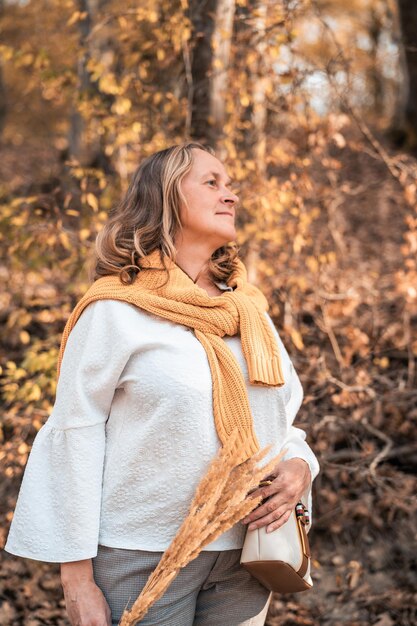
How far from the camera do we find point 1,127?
14992 mm

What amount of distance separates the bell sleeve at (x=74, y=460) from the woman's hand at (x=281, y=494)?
0.47 metres

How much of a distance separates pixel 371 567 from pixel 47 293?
10.9 ft

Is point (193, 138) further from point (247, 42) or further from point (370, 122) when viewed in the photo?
point (370, 122)

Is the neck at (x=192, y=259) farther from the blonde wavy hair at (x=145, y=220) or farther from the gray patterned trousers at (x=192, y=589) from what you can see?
the gray patterned trousers at (x=192, y=589)

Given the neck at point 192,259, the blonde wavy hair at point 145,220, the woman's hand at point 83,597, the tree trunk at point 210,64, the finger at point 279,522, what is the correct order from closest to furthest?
the woman's hand at point 83,597 < the finger at point 279,522 < the blonde wavy hair at point 145,220 < the neck at point 192,259 < the tree trunk at point 210,64

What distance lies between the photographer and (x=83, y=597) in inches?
75.4

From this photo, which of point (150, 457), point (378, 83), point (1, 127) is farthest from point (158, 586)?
point (378, 83)

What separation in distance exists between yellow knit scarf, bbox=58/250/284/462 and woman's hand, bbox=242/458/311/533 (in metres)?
0.13

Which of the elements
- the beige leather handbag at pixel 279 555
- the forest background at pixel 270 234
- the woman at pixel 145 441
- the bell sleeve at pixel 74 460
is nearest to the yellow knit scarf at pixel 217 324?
the woman at pixel 145 441

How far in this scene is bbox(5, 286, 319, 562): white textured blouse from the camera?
76.9 inches

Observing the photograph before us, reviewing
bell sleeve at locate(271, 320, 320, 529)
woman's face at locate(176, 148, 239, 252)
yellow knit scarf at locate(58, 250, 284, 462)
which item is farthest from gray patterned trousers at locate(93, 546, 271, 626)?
woman's face at locate(176, 148, 239, 252)

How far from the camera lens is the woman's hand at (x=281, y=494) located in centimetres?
202

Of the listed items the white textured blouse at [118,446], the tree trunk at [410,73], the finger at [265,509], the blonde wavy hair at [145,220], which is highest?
the blonde wavy hair at [145,220]

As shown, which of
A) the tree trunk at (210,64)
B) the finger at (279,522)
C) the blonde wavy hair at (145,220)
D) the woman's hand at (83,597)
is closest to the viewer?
the woman's hand at (83,597)
